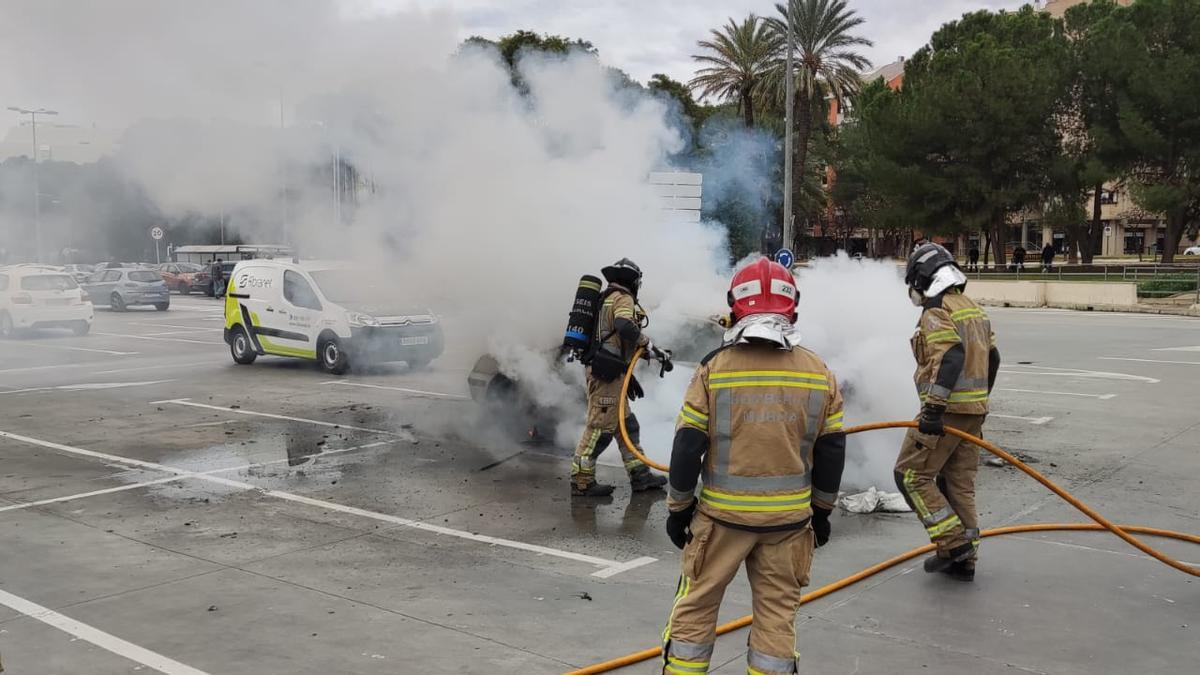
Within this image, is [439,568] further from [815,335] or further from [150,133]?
[150,133]

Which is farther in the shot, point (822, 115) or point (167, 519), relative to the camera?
point (822, 115)

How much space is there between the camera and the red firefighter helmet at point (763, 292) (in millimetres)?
3664

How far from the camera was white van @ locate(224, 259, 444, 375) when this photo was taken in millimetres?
14539

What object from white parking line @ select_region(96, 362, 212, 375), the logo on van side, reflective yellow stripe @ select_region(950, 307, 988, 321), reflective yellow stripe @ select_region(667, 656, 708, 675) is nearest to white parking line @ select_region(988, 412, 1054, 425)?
reflective yellow stripe @ select_region(950, 307, 988, 321)

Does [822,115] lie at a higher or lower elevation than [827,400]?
higher

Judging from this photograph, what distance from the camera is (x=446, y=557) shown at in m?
6.16

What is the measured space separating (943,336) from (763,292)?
2.29 metres

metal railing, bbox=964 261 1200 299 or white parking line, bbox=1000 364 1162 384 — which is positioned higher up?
metal railing, bbox=964 261 1200 299

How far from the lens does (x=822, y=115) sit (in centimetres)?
3838

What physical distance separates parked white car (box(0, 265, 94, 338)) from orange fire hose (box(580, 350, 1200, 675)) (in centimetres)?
1856

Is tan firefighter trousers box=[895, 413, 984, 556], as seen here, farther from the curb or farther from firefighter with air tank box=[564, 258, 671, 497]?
the curb

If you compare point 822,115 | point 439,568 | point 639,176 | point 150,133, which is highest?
point 822,115

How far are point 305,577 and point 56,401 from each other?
8817 millimetres

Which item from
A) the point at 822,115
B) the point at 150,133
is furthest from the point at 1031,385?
the point at 822,115
